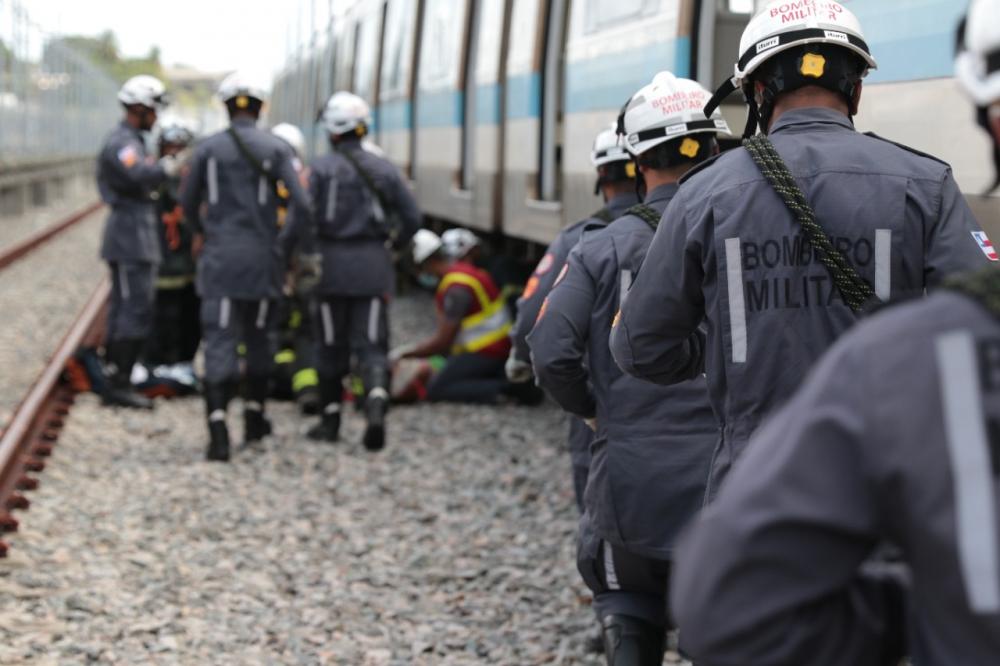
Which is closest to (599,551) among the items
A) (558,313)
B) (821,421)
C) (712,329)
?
→ (558,313)

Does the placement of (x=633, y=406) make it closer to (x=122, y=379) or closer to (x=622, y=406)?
(x=622, y=406)

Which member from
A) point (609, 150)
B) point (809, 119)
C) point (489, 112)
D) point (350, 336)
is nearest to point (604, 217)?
point (609, 150)

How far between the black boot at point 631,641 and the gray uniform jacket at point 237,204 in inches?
175

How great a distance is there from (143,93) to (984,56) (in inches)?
321

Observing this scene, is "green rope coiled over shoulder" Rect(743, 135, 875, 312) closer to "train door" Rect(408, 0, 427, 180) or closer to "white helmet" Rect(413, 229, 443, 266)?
"white helmet" Rect(413, 229, 443, 266)

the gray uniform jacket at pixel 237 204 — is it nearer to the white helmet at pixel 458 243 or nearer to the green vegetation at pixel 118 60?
the white helmet at pixel 458 243

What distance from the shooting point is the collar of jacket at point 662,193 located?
3.74 meters

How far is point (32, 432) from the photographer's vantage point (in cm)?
812

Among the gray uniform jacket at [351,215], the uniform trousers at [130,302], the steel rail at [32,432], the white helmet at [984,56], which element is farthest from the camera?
the uniform trousers at [130,302]

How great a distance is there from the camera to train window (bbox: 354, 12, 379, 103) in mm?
15609

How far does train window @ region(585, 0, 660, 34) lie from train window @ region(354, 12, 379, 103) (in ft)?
27.2

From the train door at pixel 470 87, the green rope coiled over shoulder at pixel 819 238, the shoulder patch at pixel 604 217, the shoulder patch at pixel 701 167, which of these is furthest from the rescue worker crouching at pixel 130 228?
the green rope coiled over shoulder at pixel 819 238

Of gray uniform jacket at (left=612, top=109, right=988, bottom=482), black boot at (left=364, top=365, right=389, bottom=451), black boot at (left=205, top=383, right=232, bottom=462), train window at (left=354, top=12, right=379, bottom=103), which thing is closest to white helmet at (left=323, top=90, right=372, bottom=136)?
black boot at (left=364, top=365, right=389, bottom=451)

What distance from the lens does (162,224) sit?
10.3 m
